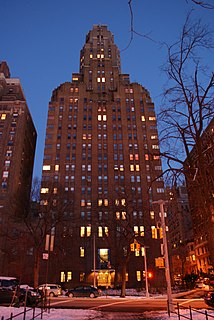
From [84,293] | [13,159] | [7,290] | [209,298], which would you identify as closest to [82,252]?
[84,293]

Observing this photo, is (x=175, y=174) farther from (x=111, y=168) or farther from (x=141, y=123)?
(x=141, y=123)

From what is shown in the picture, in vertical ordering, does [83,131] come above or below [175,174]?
above

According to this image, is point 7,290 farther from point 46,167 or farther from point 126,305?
point 46,167

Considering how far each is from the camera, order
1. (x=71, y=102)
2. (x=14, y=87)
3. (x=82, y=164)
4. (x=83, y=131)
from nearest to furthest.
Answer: (x=82, y=164) < (x=83, y=131) < (x=71, y=102) < (x=14, y=87)

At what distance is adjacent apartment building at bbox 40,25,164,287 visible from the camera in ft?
242

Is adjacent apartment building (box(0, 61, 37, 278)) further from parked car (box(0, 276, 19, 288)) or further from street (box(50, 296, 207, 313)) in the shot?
parked car (box(0, 276, 19, 288))

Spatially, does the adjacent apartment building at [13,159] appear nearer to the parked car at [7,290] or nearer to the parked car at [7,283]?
the parked car at [7,283]

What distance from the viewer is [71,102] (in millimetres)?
108688

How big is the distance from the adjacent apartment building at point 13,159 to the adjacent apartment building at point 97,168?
442 inches

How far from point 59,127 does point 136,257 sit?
2124 inches

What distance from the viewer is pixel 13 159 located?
103 meters

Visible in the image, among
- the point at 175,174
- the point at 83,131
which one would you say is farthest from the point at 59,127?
the point at 175,174

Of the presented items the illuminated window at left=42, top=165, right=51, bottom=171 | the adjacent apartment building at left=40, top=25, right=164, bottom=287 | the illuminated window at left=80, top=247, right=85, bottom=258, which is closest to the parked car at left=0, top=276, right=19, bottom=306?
the adjacent apartment building at left=40, top=25, right=164, bottom=287

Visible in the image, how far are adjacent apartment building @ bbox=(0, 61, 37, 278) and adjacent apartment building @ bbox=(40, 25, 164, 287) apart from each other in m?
11.2
